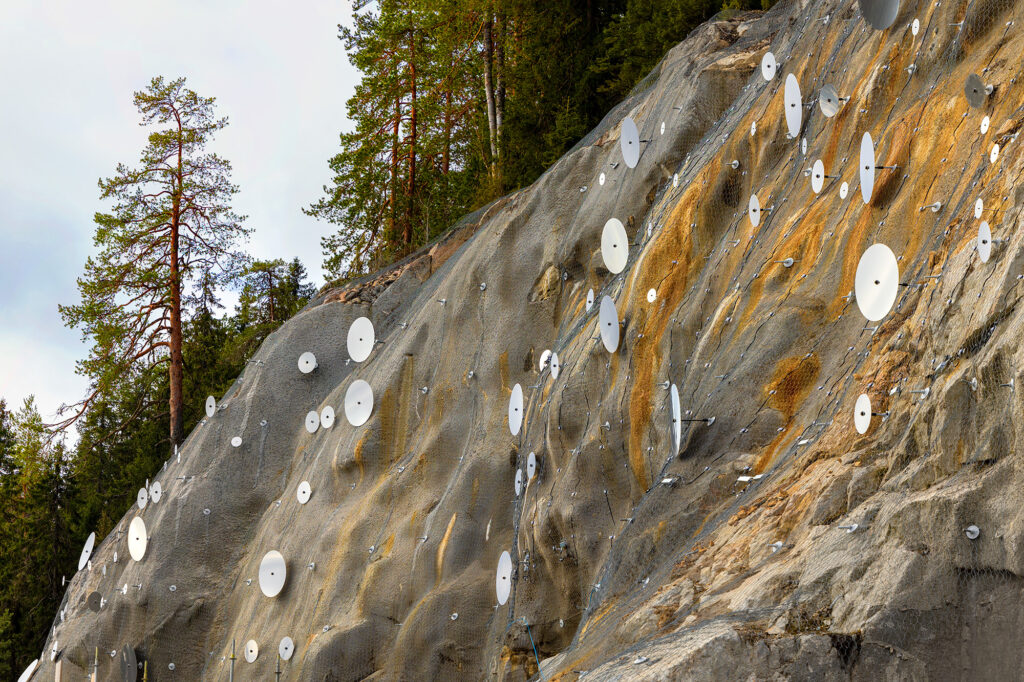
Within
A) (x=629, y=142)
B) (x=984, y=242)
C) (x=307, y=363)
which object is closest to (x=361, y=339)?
(x=307, y=363)

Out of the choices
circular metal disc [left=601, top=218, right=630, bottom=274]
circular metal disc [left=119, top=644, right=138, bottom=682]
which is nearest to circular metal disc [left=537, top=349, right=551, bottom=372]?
circular metal disc [left=601, top=218, right=630, bottom=274]

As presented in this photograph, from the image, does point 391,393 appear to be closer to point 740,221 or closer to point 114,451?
point 740,221

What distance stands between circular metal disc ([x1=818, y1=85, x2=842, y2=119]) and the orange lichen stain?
6.57 meters

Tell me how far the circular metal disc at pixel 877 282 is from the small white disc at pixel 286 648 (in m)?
9.73

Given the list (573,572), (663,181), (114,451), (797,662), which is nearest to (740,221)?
(663,181)

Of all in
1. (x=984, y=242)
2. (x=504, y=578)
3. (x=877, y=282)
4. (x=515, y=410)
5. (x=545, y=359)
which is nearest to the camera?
(x=984, y=242)

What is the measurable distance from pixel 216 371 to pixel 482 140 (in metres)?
9.79

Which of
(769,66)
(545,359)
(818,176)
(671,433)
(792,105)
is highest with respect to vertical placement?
(769,66)

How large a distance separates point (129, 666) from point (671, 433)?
11539 mm

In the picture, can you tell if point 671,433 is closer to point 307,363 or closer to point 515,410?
point 515,410

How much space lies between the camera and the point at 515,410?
1291 cm

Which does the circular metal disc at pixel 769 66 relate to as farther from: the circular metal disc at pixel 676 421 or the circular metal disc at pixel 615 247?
the circular metal disc at pixel 676 421

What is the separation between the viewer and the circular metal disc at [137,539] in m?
18.0

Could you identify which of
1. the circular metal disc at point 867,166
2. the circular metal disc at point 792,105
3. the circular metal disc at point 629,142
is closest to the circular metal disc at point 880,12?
the circular metal disc at point 792,105
